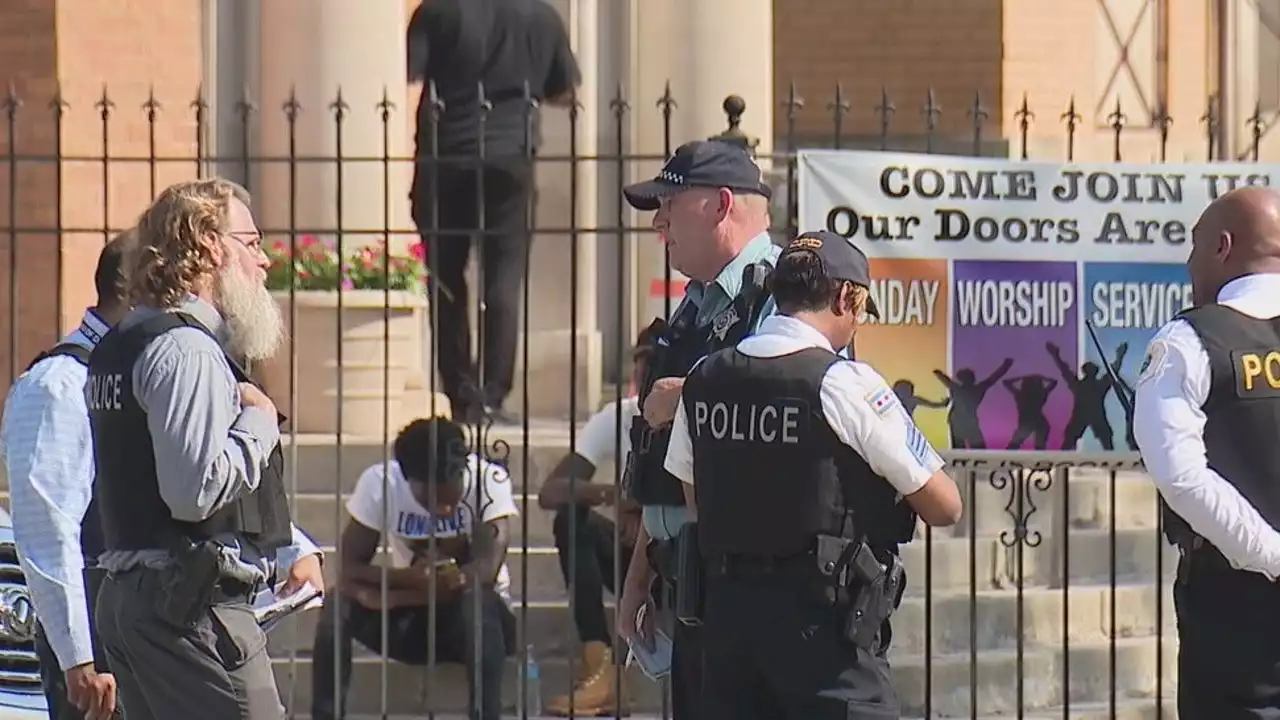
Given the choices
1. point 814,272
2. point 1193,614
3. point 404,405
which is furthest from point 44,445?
point 404,405

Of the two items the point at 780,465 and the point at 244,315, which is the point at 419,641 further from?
the point at 780,465

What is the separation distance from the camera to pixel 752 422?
414 centimetres

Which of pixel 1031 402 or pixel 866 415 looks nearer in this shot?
pixel 866 415

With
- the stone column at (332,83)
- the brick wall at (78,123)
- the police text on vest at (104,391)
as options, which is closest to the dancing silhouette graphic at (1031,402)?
the police text on vest at (104,391)

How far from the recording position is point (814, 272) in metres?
4.23

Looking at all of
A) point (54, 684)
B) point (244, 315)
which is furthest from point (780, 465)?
point (54, 684)

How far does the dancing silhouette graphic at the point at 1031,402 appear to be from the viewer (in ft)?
20.8

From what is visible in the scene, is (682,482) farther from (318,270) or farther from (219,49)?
(219,49)

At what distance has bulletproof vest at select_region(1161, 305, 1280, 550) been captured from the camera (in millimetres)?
4328

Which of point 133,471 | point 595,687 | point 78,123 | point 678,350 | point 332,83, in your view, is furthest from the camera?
point 78,123

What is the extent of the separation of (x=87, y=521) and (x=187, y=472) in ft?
3.74

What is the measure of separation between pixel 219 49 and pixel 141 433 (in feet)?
22.3

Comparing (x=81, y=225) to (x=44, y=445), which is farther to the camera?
(x=81, y=225)

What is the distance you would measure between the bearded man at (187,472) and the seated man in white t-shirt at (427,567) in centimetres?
234
